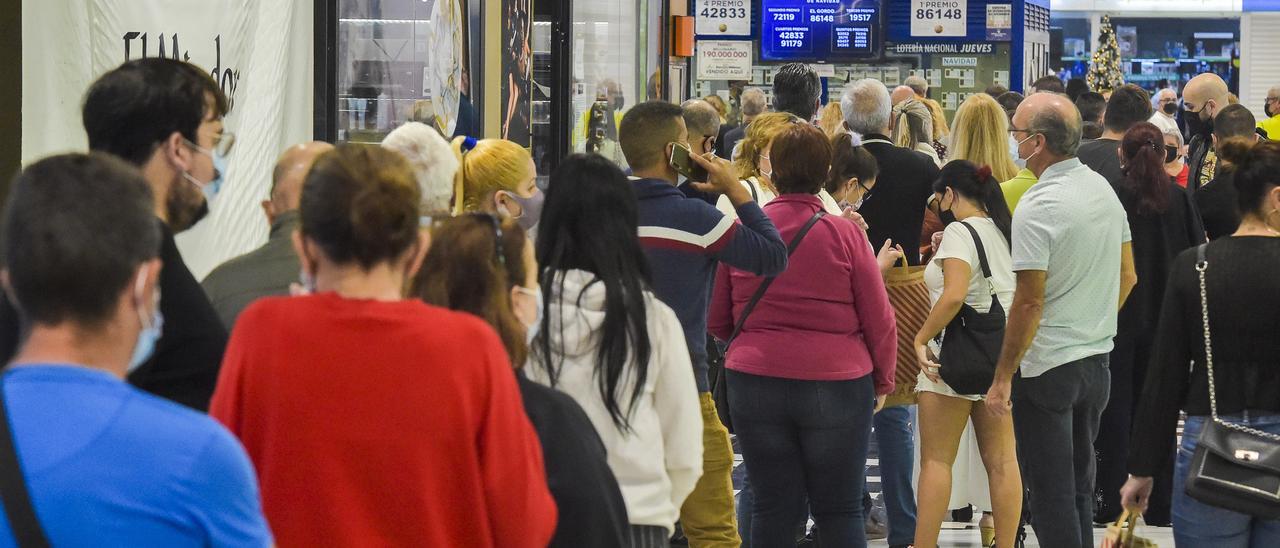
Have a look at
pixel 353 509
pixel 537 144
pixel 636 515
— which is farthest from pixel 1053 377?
pixel 537 144

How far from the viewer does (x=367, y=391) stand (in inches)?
81.1

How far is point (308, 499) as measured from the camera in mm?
2102

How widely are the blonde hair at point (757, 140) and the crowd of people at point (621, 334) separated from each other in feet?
0.05

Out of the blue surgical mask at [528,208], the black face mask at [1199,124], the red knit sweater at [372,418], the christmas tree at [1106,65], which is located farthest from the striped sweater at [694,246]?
the christmas tree at [1106,65]

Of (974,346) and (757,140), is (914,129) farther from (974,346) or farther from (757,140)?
(974,346)

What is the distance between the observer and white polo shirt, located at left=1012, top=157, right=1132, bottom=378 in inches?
180

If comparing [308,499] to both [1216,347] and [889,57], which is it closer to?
[1216,347]

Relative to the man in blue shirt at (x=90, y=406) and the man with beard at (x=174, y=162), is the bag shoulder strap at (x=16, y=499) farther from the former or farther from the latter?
the man with beard at (x=174, y=162)

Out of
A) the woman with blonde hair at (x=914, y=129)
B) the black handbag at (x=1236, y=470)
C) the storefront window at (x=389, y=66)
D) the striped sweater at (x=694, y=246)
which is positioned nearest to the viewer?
the black handbag at (x=1236, y=470)

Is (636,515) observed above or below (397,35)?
below

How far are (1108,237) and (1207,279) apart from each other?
1178 millimetres

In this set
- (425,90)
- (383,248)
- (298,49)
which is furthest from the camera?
(425,90)

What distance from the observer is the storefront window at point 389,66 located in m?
4.69

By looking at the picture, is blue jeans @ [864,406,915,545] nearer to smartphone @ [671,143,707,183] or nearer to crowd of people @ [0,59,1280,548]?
crowd of people @ [0,59,1280,548]
